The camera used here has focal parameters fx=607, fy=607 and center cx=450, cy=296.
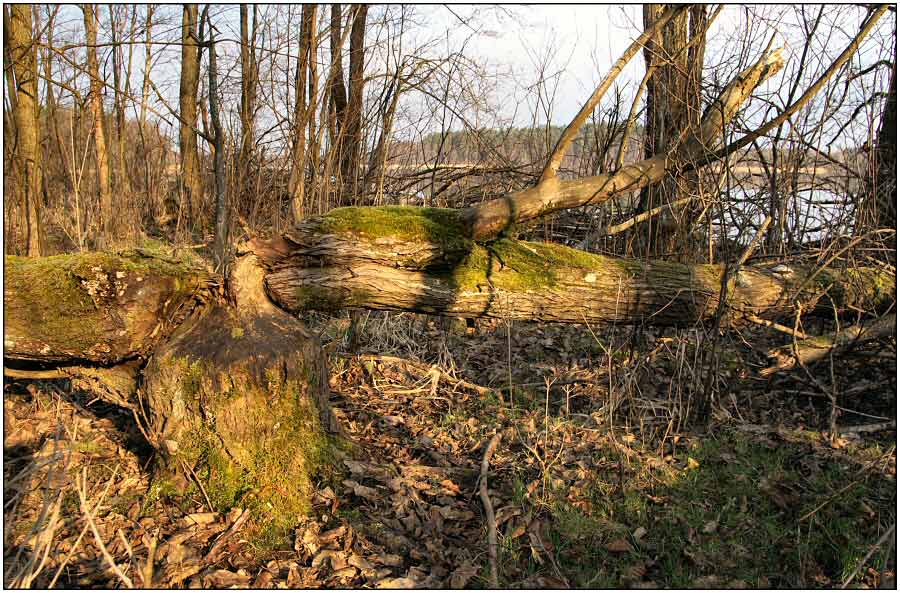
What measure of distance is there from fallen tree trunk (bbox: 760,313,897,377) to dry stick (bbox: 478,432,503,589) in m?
2.10

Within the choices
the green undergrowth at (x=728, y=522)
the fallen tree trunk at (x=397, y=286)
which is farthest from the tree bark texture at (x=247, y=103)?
the green undergrowth at (x=728, y=522)

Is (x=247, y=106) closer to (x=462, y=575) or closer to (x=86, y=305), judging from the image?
(x=86, y=305)

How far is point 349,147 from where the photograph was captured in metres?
6.63

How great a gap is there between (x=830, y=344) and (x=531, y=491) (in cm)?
254

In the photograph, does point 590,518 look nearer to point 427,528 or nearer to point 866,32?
point 427,528

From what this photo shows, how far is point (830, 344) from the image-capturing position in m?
4.34

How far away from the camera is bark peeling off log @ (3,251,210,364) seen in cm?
325

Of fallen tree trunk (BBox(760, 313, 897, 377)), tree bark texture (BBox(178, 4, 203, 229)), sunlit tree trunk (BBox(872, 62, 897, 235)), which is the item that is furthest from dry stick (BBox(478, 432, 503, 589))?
tree bark texture (BBox(178, 4, 203, 229))

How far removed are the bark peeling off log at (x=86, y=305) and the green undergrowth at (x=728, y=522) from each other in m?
2.49

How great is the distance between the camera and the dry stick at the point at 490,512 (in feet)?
9.29

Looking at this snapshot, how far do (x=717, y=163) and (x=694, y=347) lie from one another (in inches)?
74.6

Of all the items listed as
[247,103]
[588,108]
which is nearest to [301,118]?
[247,103]

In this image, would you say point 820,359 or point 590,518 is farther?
point 820,359

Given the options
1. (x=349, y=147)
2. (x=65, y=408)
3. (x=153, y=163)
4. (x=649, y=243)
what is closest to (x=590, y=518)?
(x=649, y=243)
